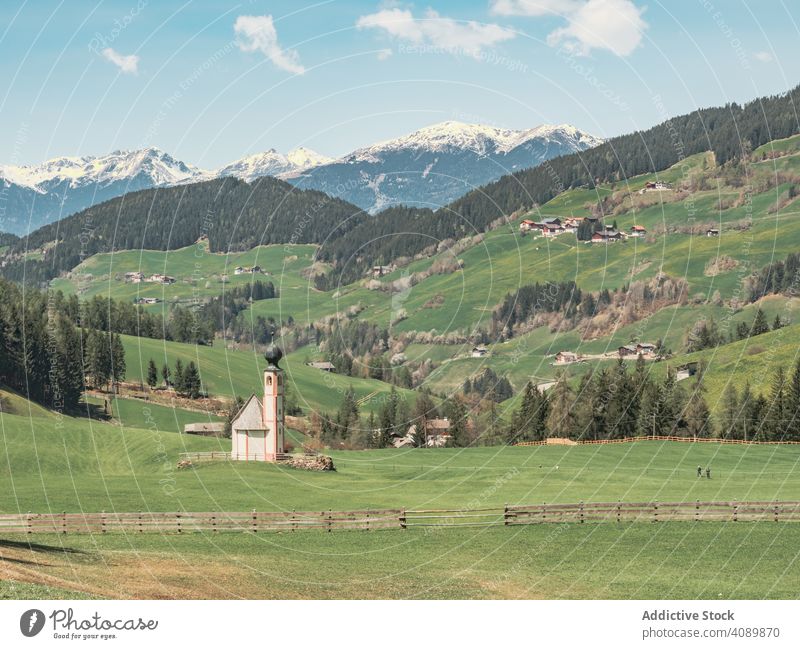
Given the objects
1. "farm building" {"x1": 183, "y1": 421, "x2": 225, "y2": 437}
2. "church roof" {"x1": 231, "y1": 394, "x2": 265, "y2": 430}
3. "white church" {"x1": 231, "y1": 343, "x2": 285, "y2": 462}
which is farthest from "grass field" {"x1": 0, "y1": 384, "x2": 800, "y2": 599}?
"farm building" {"x1": 183, "y1": 421, "x2": 225, "y2": 437}

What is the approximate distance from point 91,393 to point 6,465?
289 feet

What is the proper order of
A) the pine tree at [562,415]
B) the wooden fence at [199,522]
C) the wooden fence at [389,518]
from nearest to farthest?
the wooden fence at [199,522], the wooden fence at [389,518], the pine tree at [562,415]

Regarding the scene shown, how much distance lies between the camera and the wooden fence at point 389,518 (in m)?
67.2

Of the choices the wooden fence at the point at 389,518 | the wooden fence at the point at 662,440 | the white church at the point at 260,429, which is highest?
the white church at the point at 260,429

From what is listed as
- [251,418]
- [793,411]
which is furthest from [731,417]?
[251,418]

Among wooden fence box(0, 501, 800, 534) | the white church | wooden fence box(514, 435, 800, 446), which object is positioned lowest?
wooden fence box(514, 435, 800, 446)

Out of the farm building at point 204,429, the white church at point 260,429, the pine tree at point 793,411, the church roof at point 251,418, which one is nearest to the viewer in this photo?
→ the white church at point 260,429

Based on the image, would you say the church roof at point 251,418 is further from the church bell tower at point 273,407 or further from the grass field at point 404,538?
the grass field at point 404,538

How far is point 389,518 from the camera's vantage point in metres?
70.1

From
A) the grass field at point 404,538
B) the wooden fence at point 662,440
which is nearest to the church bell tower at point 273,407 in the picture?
the grass field at point 404,538

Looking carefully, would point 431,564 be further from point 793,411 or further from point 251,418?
point 793,411

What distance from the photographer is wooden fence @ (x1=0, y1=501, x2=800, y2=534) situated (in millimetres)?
67188

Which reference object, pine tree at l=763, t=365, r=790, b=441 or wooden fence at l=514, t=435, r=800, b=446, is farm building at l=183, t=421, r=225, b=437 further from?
pine tree at l=763, t=365, r=790, b=441

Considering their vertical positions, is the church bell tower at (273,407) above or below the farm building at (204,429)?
above
